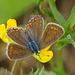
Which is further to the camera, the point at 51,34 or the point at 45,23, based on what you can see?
the point at 45,23

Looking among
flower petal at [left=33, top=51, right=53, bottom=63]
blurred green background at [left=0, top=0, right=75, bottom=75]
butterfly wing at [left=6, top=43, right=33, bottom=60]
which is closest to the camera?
butterfly wing at [left=6, top=43, right=33, bottom=60]

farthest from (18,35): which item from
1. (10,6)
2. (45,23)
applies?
(45,23)

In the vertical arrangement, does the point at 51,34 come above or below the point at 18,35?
below

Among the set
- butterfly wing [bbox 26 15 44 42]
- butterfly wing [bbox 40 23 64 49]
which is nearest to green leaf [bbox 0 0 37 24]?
butterfly wing [bbox 26 15 44 42]

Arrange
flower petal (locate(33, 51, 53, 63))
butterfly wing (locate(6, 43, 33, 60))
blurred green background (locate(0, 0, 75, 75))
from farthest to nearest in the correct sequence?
blurred green background (locate(0, 0, 75, 75)) < flower petal (locate(33, 51, 53, 63)) < butterfly wing (locate(6, 43, 33, 60))

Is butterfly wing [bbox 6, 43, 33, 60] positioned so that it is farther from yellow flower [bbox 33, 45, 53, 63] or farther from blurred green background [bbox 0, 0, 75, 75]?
blurred green background [bbox 0, 0, 75, 75]

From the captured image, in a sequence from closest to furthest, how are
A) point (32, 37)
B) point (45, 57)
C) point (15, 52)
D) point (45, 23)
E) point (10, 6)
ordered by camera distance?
point (15, 52) < point (45, 57) < point (32, 37) < point (10, 6) < point (45, 23)

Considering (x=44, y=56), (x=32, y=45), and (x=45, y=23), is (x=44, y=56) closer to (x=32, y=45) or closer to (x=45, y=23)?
(x=32, y=45)

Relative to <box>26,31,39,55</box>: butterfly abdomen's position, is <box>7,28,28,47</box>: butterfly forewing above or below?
above

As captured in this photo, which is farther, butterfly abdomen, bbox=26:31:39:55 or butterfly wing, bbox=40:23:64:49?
butterfly abdomen, bbox=26:31:39:55
